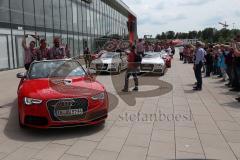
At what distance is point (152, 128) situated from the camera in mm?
6207

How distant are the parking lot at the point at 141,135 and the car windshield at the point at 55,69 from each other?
117cm

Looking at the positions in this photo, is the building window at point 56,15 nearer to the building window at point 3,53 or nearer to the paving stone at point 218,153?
the building window at point 3,53

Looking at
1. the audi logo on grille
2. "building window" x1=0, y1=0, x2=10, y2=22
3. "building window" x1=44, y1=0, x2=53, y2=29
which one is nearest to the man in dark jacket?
the audi logo on grille

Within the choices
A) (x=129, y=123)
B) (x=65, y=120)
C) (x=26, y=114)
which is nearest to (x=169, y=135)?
(x=129, y=123)

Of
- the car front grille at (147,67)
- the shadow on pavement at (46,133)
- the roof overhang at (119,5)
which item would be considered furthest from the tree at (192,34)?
the shadow on pavement at (46,133)

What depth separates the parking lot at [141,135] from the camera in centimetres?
483

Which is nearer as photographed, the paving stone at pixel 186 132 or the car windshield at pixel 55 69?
the paving stone at pixel 186 132

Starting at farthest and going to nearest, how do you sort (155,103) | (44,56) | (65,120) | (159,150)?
1. (44,56)
2. (155,103)
3. (65,120)
4. (159,150)

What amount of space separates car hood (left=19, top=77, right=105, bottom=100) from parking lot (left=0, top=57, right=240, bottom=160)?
74 centimetres

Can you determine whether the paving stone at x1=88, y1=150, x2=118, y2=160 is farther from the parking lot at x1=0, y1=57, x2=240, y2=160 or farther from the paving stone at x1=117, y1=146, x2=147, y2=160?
the paving stone at x1=117, y1=146, x2=147, y2=160

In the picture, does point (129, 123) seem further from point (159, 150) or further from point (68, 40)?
point (68, 40)

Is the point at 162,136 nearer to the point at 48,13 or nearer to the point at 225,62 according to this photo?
the point at 225,62

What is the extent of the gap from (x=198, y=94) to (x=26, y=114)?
6.42 meters

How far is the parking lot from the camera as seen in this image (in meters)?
4.83
